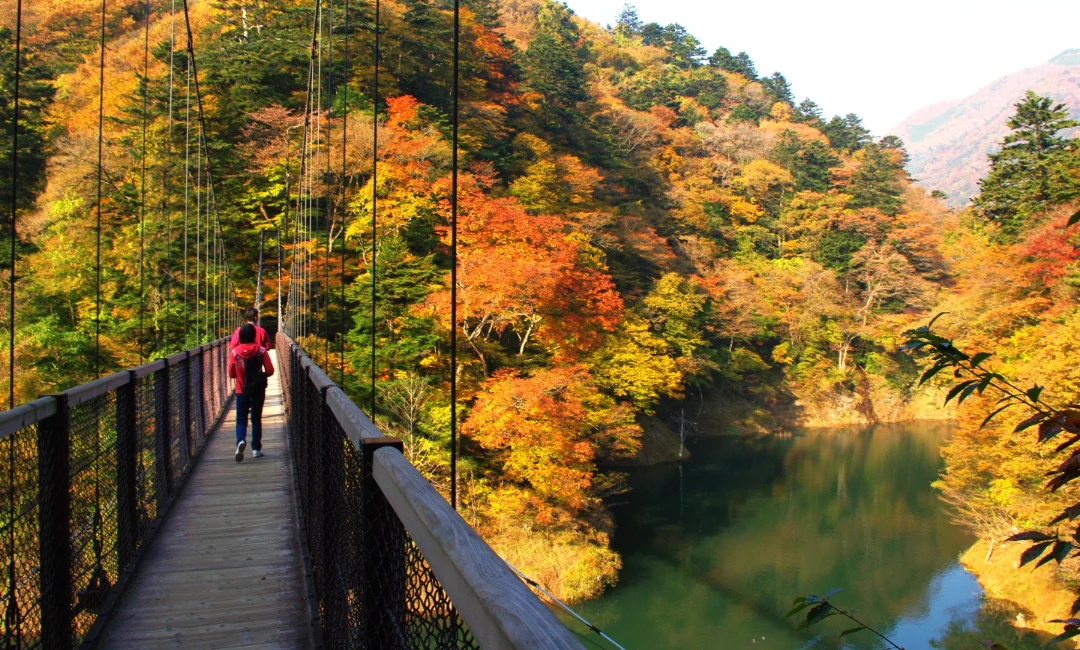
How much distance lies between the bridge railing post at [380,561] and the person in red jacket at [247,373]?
3431mm

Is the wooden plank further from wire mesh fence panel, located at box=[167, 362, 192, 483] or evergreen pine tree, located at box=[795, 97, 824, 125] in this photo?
evergreen pine tree, located at box=[795, 97, 824, 125]

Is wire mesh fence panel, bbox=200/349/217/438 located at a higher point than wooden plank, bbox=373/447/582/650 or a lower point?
lower

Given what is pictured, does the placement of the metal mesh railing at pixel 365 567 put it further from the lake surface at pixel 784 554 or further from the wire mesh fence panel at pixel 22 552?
the lake surface at pixel 784 554

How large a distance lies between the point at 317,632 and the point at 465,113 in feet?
61.6

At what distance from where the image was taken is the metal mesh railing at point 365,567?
1.03 m

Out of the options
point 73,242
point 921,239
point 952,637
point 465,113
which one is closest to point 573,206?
point 465,113

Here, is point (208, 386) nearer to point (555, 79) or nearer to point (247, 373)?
point (247, 373)

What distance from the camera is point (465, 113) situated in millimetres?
19672

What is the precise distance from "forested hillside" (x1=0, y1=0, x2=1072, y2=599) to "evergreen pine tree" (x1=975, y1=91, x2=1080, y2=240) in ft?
2.06

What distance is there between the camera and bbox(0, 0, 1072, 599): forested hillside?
13602 mm

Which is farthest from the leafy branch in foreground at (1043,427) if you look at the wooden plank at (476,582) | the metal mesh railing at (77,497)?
the metal mesh railing at (77,497)

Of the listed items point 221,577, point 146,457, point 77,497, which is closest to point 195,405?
point 146,457

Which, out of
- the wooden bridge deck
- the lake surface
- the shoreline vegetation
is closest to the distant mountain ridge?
the lake surface

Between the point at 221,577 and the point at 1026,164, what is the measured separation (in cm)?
2484
